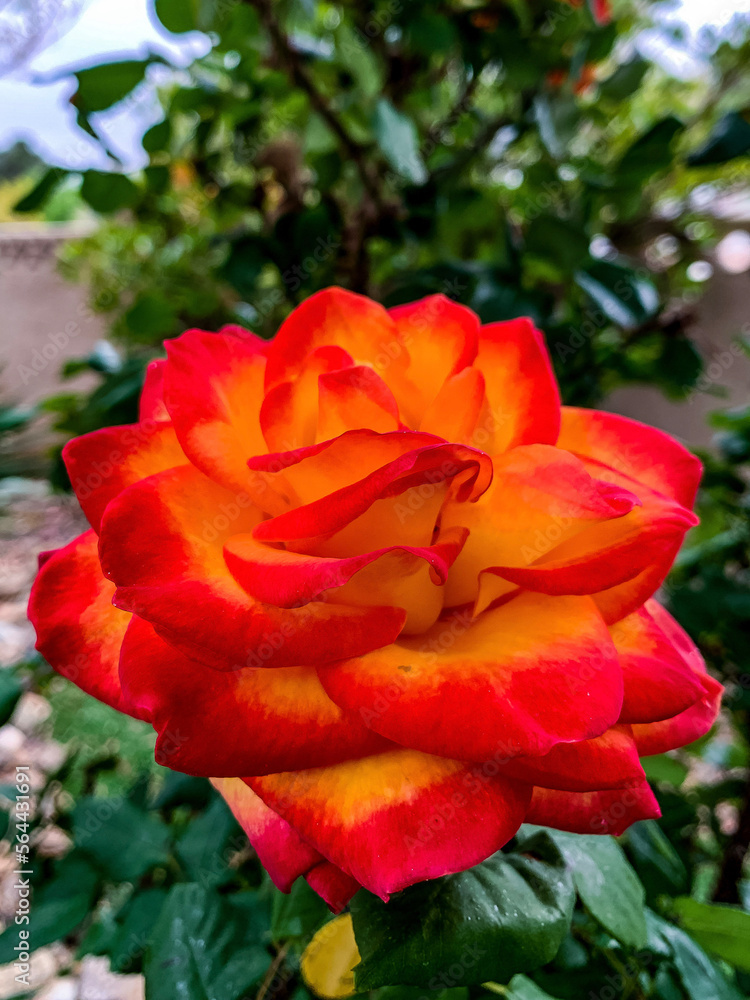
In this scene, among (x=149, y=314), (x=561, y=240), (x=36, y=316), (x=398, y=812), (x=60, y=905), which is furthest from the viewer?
(x=36, y=316)

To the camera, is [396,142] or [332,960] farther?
[396,142]

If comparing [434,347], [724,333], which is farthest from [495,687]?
[724,333]

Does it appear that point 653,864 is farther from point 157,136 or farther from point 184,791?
point 157,136

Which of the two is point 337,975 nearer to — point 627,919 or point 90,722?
point 627,919

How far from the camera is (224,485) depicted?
192 mm

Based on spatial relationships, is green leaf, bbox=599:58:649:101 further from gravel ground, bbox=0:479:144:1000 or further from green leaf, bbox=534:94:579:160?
gravel ground, bbox=0:479:144:1000

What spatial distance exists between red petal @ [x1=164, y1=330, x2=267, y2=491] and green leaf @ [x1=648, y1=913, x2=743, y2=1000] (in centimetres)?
27

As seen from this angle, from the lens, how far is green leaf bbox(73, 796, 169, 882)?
369 millimetres

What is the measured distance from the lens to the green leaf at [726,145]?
1.40 ft

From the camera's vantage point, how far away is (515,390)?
0.22 metres

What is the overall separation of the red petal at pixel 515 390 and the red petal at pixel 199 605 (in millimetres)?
80

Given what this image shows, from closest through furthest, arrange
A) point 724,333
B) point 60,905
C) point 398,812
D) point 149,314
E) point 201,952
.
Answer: point 398,812 < point 201,952 < point 60,905 < point 149,314 < point 724,333

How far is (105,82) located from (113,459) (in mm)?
346

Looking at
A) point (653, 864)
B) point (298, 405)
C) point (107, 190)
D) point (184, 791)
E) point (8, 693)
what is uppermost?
point (107, 190)
